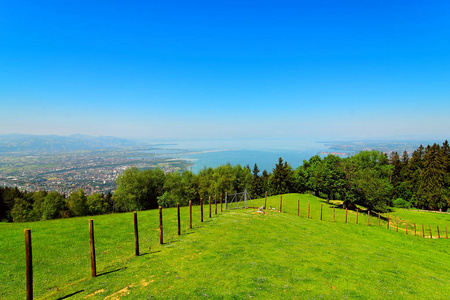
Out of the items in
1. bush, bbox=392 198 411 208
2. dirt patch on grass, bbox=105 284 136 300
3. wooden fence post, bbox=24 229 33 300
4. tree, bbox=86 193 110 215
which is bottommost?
bush, bbox=392 198 411 208

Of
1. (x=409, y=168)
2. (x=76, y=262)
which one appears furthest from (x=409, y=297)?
(x=409, y=168)

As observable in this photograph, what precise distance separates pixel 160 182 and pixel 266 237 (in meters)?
50.3

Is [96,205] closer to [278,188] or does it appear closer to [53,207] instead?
[53,207]

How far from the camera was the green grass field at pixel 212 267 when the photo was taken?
7.33 metres

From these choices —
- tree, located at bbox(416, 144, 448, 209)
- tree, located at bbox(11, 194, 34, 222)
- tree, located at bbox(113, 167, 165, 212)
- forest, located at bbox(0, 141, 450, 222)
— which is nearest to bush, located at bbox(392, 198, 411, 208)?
forest, located at bbox(0, 141, 450, 222)

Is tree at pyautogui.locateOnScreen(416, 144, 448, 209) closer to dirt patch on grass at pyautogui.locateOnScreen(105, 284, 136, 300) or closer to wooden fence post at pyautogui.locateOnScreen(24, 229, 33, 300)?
dirt patch on grass at pyautogui.locateOnScreen(105, 284, 136, 300)

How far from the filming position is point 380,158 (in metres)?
78.6

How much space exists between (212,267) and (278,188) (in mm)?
66468

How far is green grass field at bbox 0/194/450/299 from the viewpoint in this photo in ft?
24.1

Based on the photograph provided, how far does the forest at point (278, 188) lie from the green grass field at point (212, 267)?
33.8 m

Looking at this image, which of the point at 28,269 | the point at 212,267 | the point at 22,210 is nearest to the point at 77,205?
the point at 22,210

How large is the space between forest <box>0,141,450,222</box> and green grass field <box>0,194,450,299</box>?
1329 inches

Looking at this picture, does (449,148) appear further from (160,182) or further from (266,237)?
(160,182)

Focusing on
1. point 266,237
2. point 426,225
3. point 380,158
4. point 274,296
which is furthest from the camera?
point 380,158
